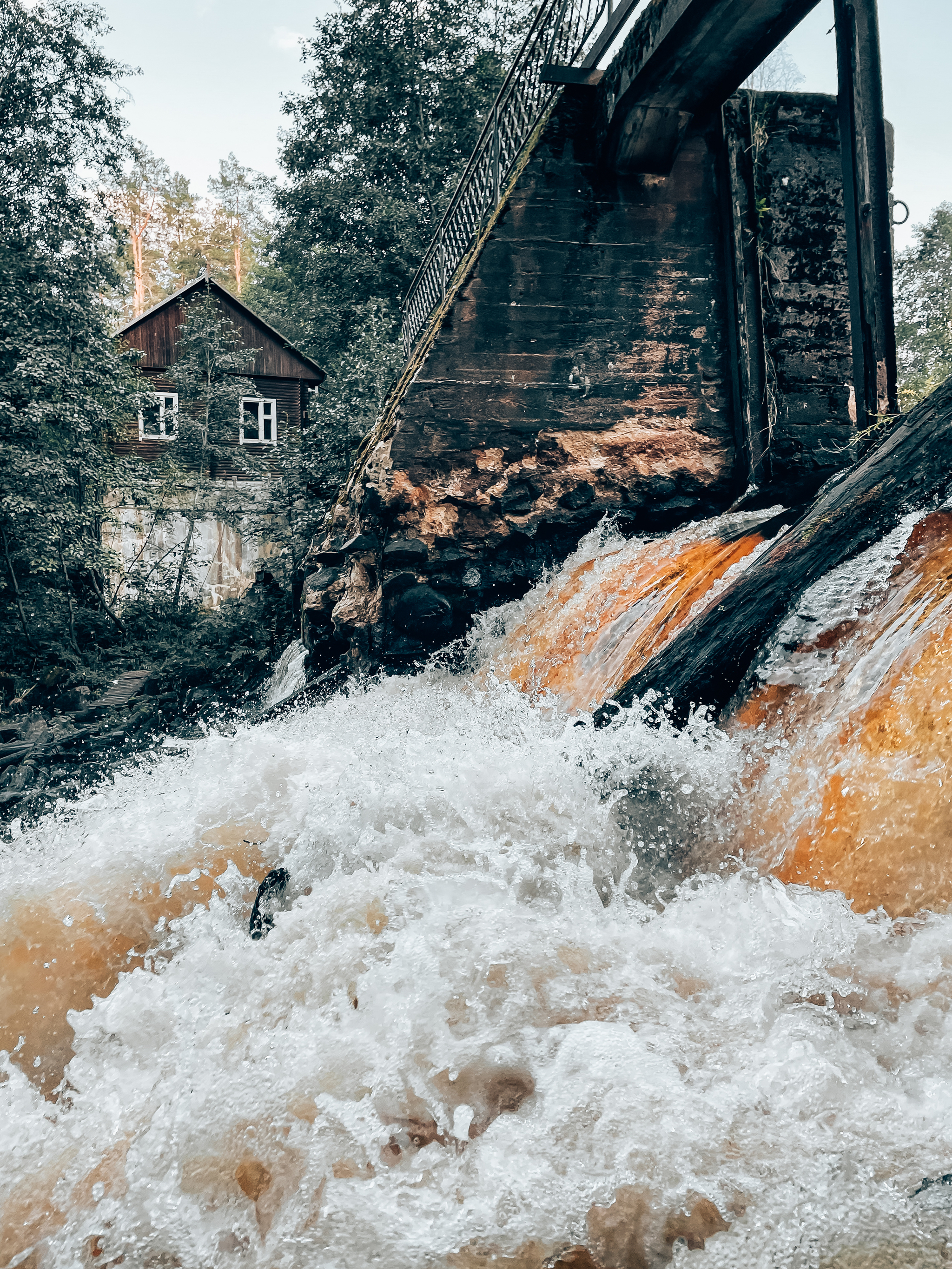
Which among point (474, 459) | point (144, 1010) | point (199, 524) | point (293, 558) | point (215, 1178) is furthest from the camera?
point (199, 524)

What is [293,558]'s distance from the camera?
1319 cm

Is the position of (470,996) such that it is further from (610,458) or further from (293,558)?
(293,558)

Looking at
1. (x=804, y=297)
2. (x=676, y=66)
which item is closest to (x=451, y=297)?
(x=676, y=66)

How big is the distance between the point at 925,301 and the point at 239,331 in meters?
20.2

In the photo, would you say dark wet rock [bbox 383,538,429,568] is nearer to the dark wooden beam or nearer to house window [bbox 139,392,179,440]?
the dark wooden beam

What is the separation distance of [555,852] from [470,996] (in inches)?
32.9

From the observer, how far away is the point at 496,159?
8.70 m

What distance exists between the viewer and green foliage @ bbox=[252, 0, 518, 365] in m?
20.5

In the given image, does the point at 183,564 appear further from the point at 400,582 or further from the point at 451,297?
the point at 451,297

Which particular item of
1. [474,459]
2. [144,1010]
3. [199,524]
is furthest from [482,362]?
[199,524]

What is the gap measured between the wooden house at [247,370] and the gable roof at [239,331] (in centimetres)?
2

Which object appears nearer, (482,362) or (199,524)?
(482,362)

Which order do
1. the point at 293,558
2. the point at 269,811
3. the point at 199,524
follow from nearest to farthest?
the point at 269,811 < the point at 293,558 < the point at 199,524

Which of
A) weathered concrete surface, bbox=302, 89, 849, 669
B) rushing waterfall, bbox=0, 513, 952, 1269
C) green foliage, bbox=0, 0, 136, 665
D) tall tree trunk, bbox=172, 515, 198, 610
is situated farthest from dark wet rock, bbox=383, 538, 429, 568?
tall tree trunk, bbox=172, 515, 198, 610
